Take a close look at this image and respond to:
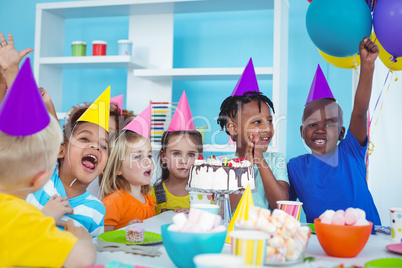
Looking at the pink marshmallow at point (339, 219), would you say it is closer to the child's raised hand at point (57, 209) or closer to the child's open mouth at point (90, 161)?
the child's raised hand at point (57, 209)

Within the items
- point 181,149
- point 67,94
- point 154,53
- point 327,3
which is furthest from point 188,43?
point 327,3

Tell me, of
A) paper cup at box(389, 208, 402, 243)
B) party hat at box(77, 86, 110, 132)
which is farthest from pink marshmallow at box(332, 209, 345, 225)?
party hat at box(77, 86, 110, 132)

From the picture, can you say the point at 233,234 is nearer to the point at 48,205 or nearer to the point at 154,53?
the point at 48,205

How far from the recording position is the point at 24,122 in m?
0.70

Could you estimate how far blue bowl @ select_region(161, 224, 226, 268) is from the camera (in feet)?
2.29

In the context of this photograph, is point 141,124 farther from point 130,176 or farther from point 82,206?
point 82,206

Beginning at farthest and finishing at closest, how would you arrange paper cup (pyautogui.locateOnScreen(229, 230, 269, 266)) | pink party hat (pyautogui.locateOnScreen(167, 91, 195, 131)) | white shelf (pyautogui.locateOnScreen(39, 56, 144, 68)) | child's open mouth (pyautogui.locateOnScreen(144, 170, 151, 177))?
white shelf (pyautogui.locateOnScreen(39, 56, 144, 68)) → pink party hat (pyautogui.locateOnScreen(167, 91, 195, 131)) → child's open mouth (pyautogui.locateOnScreen(144, 170, 151, 177)) → paper cup (pyautogui.locateOnScreen(229, 230, 269, 266))

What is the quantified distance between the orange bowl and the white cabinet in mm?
1525

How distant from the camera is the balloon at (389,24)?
134cm

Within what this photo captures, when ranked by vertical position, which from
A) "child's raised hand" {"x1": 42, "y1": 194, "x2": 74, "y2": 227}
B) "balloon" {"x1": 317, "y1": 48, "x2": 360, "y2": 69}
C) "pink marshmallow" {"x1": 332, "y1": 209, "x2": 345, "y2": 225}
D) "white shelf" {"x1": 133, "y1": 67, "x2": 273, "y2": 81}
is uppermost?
"white shelf" {"x1": 133, "y1": 67, "x2": 273, "y2": 81}

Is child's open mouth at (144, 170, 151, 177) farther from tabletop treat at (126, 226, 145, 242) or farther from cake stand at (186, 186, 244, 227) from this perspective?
tabletop treat at (126, 226, 145, 242)

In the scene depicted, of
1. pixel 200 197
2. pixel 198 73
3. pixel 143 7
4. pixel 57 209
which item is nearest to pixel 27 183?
pixel 57 209

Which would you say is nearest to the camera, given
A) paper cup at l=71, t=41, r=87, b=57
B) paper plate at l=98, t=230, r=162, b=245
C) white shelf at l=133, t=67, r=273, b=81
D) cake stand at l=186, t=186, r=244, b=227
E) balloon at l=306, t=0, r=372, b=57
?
paper plate at l=98, t=230, r=162, b=245

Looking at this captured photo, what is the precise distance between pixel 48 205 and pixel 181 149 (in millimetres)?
899
